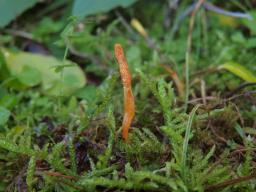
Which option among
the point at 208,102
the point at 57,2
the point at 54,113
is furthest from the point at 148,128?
the point at 57,2

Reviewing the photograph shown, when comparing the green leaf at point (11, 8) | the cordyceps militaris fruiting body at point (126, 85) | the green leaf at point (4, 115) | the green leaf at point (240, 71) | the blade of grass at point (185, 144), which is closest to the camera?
the blade of grass at point (185, 144)

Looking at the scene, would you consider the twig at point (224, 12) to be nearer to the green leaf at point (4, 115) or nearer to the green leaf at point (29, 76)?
the green leaf at point (29, 76)

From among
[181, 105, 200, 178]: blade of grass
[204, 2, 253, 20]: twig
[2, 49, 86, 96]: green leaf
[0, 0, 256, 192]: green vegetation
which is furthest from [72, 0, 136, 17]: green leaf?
[181, 105, 200, 178]: blade of grass

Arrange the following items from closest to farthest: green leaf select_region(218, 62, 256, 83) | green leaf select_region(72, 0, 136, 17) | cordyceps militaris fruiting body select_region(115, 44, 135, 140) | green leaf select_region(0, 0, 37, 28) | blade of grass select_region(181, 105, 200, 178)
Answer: blade of grass select_region(181, 105, 200, 178)
cordyceps militaris fruiting body select_region(115, 44, 135, 140)
green leaf select_region(218, 62, 256, 83)
green leaf select_region(72, 0, 136, 17)
green leaf select_region(0, 0, 37, 28)

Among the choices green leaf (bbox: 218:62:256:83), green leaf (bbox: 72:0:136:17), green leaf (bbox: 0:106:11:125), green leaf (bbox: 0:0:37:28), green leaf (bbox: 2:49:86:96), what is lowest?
green leaf (bbox: 218:62:256:83)

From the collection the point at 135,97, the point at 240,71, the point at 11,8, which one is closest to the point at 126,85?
the point at 135,97

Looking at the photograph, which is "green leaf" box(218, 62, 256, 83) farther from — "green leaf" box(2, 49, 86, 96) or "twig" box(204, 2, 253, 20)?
"green leaf" box(2, 49, 86, 96)

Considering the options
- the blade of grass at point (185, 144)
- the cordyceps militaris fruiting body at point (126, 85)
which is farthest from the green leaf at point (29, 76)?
the blade of grass at point (185, 144)

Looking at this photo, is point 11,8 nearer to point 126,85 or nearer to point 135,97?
point 135,97
